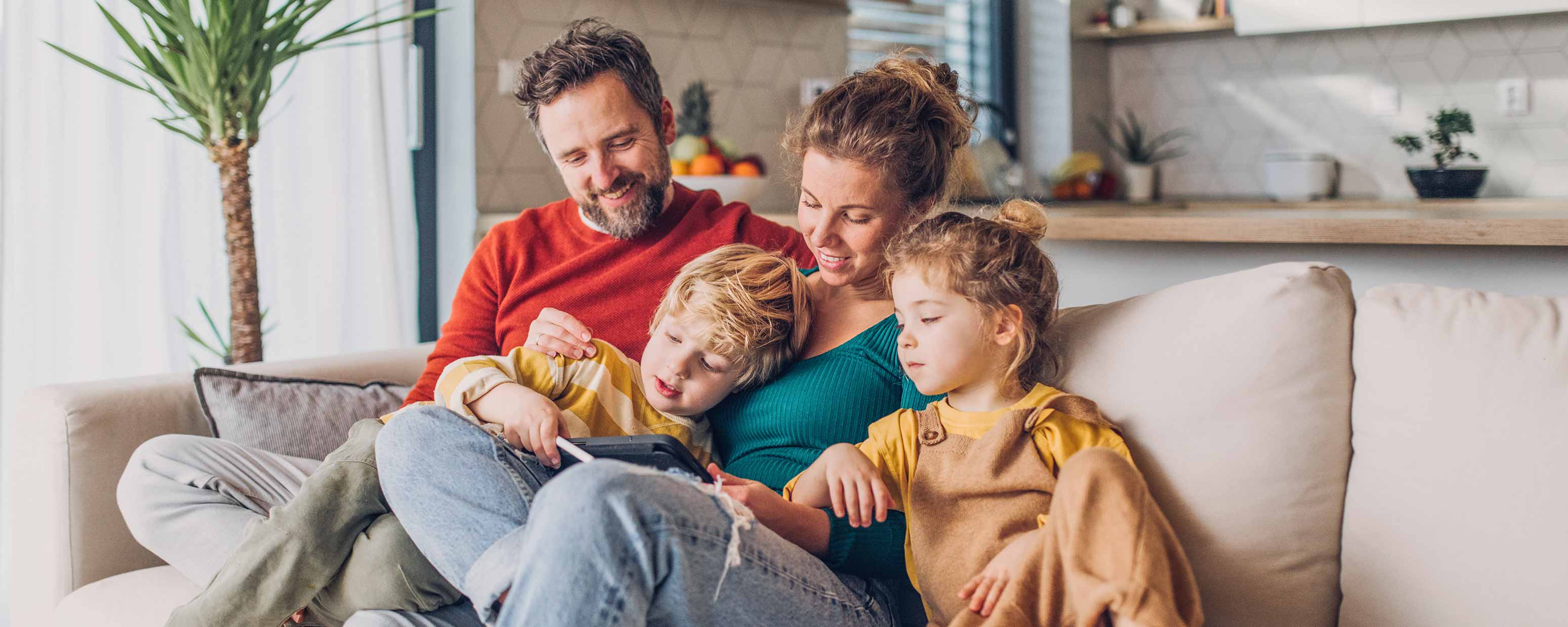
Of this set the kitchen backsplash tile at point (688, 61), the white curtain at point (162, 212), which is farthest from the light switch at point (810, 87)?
the white curtain at point (162, 212)

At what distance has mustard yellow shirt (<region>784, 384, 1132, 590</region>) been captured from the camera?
1.30m

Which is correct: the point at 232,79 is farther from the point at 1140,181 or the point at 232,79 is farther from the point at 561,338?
the point at 1140,181

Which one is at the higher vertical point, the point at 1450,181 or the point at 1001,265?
the point at 1450,181

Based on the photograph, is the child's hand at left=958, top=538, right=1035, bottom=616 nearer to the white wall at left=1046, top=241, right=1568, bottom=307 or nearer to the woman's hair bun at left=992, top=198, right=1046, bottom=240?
the woman's hair bun at left=992, top=198, right=1046, bottom=240

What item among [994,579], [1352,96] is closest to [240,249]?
[994,579]

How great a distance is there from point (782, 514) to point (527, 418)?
0.36 metres

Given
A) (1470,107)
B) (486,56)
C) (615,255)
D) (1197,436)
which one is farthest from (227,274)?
(1470,107)

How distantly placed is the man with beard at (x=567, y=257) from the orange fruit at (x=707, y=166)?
0.85 meters

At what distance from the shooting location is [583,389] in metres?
1.57

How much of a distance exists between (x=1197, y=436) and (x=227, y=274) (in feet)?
7.42

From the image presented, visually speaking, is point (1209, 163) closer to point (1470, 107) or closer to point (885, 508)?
point (1470, 107)

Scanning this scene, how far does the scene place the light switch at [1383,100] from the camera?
148 inches

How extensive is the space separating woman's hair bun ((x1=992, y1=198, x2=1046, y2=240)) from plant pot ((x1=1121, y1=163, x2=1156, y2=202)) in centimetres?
301

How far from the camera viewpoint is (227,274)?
8.79 ft
